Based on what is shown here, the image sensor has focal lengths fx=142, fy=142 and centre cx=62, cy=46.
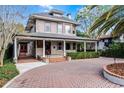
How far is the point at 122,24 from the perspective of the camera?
8.89m

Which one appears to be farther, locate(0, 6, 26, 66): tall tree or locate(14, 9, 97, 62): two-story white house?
locate(14, 9, 97, 62): two-story white house

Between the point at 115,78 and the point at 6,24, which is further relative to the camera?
the point at 6,24

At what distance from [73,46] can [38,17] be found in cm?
827

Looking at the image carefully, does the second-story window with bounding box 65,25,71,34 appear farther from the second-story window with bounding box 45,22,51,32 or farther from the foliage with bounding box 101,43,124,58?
the foliage with bounding box 101,43,124,58

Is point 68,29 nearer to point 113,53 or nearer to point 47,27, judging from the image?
point 47,27

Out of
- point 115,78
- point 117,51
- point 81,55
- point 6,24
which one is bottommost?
point 115,78

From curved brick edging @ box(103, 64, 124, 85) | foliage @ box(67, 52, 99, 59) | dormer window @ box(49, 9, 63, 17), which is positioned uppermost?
dormer window @ box(49, 9, 63, 17)

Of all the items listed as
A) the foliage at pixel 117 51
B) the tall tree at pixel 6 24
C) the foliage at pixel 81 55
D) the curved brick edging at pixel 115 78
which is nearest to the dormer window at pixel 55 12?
the foliage at pixel 81 55

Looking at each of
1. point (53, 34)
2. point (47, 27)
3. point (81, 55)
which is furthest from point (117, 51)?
point (47, 27)

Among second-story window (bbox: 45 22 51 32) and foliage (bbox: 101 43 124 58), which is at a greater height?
second-story window (bbox: 45 22 51 32)

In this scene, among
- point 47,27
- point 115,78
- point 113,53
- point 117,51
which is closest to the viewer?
point 115,78

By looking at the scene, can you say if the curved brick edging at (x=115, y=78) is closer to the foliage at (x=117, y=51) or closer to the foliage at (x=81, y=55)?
the foliage at (x=81, y=55)

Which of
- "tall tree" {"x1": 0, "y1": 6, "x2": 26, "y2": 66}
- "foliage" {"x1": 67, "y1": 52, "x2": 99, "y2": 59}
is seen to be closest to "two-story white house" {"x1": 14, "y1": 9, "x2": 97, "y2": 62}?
"foliage" {"x1": 67, "y1": 52, "x2": 99, "y2": 59}

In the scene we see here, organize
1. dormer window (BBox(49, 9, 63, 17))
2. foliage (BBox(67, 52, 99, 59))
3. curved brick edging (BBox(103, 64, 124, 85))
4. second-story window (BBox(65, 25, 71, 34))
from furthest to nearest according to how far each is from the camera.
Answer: dormer window (BBox(49, 9, 63, 17))
second-story window (BBox(65, 25, 71, 34))
foliage (BBox(67, 52, 99, 59))
curved brick edging (BBox(103, 64, 124, 85))
